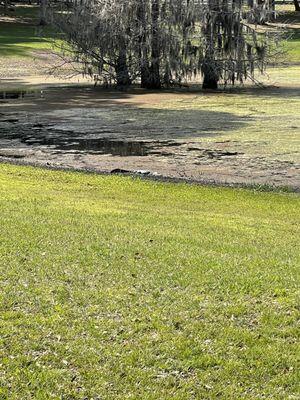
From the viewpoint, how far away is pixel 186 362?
19.6 ft

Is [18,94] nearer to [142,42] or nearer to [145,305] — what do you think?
[142,42]

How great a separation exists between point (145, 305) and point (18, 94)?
1052 inches

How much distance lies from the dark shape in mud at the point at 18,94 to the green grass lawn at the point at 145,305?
20605mm

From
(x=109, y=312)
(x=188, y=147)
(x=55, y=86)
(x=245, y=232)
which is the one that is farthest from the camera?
(x=55, y=86)

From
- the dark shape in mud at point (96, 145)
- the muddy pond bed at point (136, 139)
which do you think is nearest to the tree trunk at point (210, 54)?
the muddy pond bed at point (136, 139)

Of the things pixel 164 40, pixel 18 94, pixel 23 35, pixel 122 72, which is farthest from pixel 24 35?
pixel 164 40

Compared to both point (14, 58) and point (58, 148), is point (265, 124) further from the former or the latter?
point (14, 58)

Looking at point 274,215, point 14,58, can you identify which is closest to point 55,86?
point 14,58

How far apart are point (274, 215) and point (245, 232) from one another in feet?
5.89

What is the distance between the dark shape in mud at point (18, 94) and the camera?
31.6m

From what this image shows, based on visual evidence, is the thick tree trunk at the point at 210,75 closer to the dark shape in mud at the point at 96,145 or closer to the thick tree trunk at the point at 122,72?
the thick tree trunk at the point at 122,72

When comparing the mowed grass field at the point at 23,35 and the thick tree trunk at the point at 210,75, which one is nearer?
the thick tree trunk at the point at 210,75

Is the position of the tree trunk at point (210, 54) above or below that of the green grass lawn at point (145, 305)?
above

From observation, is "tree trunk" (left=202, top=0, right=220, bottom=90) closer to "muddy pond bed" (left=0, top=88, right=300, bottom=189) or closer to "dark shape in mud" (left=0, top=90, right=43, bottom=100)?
"muddy pond bed" (left=0, top=88, right=300, bottom=189)
